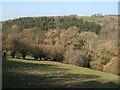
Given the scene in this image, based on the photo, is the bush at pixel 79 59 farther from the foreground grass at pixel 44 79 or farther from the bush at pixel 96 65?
the foreground grass at pixel 44 79

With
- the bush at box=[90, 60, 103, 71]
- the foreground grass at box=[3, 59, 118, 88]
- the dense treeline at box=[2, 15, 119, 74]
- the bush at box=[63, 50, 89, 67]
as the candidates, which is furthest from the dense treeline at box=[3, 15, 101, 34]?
the foreground grass at box=[3, 59, 118, 88]

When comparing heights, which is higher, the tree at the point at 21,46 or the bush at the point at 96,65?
the tree at the point at 21,46

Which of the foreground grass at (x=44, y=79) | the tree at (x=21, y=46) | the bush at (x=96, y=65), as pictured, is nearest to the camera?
the foreground grass at (x=44, y=79)

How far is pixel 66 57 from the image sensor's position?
2424 inches

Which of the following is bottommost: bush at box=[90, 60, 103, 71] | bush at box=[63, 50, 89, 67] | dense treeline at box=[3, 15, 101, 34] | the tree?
bush at box=[90, 60, 103, 71]

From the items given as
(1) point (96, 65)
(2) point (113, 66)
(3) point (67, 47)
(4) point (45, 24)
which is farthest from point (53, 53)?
(4) point (45, 24)

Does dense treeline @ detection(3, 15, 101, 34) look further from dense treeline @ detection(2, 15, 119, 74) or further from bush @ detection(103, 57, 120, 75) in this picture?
bush @ detection(103, 57, 120, 75)

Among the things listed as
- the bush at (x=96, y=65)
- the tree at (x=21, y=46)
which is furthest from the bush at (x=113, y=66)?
the tree at (x=21, y=46)

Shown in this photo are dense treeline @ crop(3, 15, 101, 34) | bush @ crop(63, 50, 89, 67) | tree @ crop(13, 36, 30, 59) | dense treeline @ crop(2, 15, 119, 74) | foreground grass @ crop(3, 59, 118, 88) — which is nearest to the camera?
foreground grass @ crop(3, 59, 118, 88)

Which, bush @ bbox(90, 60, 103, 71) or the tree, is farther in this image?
the tree

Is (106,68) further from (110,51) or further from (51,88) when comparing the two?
(51,88)

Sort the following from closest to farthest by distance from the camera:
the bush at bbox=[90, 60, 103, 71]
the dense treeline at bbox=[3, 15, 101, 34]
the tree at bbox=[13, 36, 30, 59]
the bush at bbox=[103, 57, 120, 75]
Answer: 1. the bush at bbox=[103, 57, 120, 75]
2. the bush at bbox=[90, 60, 103, 71]
3. the tree at bbox=[13, 36, 30, 59]
4. the dense treeline at bbox=[3, 15, 101, 34]

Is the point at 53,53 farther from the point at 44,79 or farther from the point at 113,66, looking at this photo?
the point at 44,79

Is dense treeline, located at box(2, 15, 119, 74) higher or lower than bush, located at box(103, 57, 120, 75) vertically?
higher
